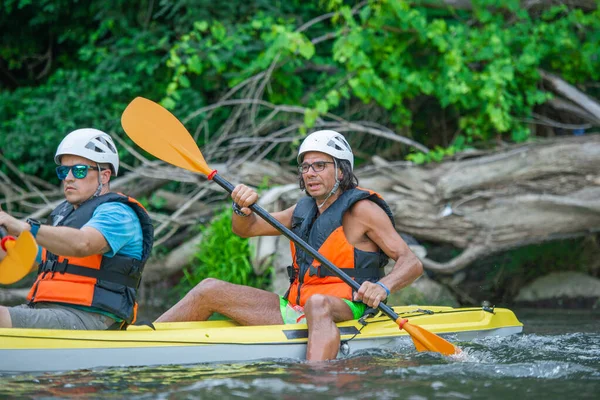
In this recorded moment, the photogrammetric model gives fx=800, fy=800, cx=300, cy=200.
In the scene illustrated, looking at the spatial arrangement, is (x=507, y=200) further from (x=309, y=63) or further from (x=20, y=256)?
(x=20, y=256)

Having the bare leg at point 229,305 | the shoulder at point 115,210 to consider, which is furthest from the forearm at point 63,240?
the bare leg at point 229,305

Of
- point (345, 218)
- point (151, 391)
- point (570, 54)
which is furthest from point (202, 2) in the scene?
point (151, 391)

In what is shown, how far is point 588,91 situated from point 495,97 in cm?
198

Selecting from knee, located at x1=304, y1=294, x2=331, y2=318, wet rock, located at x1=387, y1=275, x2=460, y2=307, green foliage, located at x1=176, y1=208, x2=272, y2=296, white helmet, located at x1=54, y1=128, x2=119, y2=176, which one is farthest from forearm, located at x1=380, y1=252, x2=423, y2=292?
green foliage, located at x1=176, y1=208, x2=272, y2=296

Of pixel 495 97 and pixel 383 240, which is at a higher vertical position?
pixel 495 97

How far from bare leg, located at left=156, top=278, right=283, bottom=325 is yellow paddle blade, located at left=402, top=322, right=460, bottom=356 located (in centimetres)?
71

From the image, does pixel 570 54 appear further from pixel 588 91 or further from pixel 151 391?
pixel 151 391

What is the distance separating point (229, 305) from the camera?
4.38 m

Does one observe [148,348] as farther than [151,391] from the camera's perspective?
Yes

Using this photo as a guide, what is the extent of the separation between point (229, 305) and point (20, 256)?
4.51 feet

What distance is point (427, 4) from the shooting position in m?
7.64

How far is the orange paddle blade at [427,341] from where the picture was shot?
4.16 m

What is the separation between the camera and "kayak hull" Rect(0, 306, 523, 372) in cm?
367

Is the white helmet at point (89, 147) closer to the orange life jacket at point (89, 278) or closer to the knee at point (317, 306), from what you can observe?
the orange life jacket at point (89, 278)
